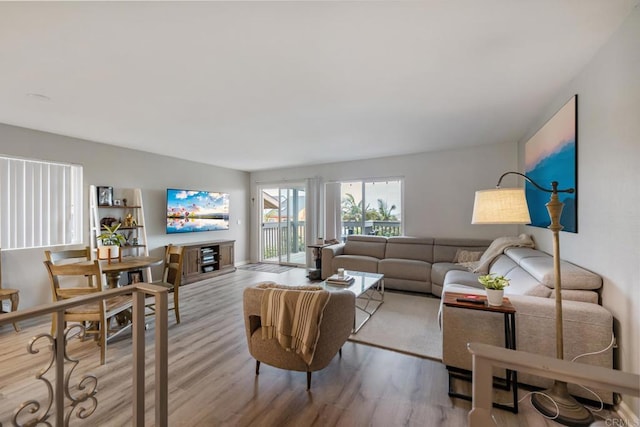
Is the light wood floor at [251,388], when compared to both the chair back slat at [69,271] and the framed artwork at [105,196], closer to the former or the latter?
the chair back slat at [69,271]

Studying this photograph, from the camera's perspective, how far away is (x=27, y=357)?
97.2 inches

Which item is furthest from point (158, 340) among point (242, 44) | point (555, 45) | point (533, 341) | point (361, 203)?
point (361, 203)

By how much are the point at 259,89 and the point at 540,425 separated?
10.7 feet

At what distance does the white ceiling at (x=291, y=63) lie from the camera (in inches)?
61.5

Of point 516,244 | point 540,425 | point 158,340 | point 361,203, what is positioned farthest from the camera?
point 361,203

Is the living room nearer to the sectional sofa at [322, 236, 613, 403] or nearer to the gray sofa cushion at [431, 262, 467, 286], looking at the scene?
the sectional sofa at [322, 236, 613, 403]

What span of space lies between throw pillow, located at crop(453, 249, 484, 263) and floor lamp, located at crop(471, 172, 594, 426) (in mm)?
2552

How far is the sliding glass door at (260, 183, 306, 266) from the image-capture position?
691cm

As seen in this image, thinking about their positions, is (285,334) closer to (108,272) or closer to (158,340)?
(158,340)

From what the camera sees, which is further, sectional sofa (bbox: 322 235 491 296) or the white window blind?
sectional sofa (bbox: 322 235 491 296)

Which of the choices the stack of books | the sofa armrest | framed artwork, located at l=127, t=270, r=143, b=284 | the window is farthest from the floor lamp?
framed artwork, located at l=127, t=270, r=143, b=284

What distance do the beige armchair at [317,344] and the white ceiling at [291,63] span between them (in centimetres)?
178

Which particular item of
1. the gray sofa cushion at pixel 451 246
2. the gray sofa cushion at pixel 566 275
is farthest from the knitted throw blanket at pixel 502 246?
the gray sofa cushion at pixel 566 275

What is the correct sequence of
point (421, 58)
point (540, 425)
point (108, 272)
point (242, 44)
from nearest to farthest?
point (540, 425), point (242, 44), point (421, 58), point (108, 272)
